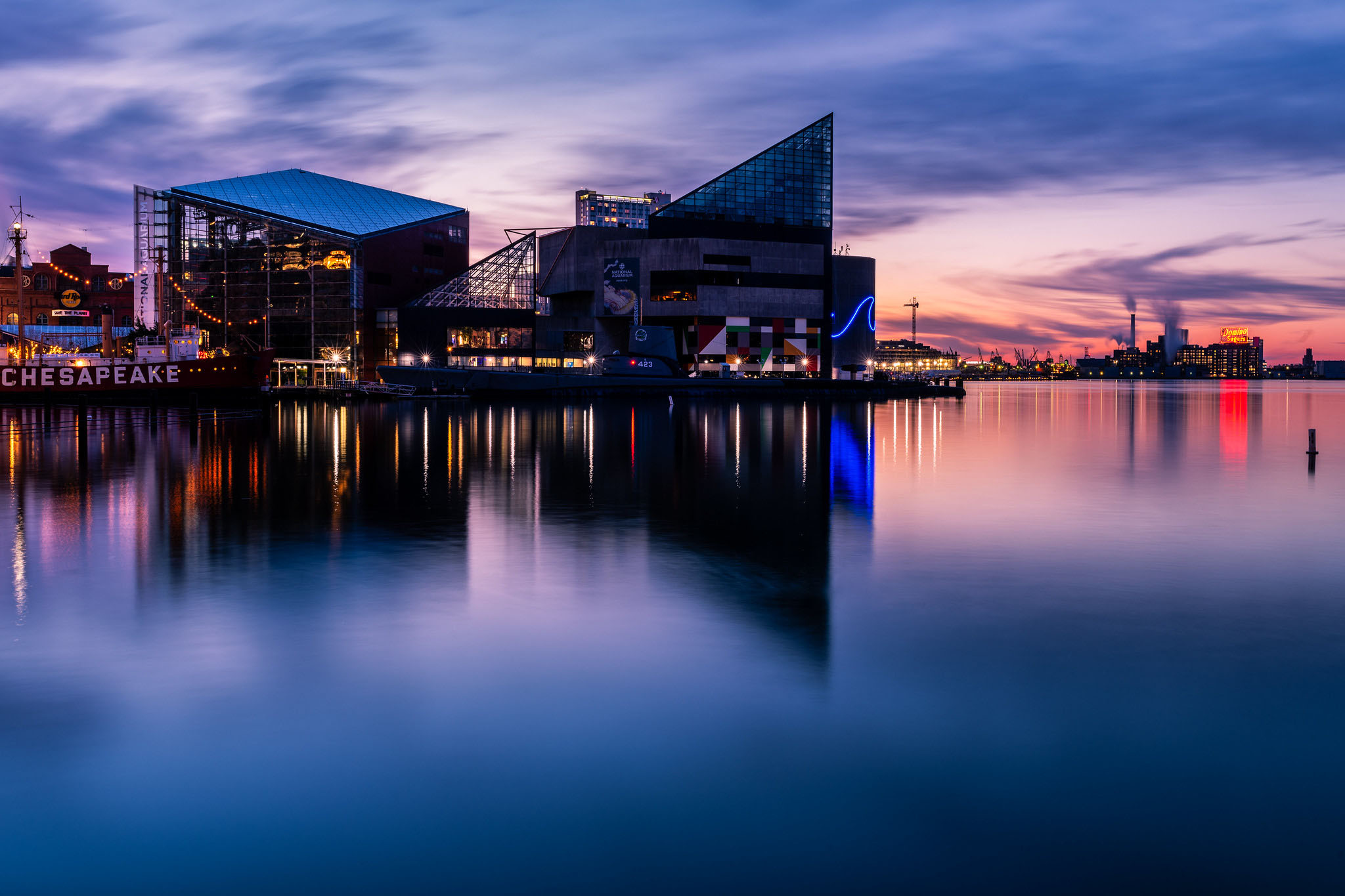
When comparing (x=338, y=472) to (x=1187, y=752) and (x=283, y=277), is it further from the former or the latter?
(x=283, y=277)

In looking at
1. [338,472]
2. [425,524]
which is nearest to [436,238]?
[338,472]

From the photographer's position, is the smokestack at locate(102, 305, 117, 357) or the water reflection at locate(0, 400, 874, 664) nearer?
the water reflection at locate(0, 400, 874, 664)

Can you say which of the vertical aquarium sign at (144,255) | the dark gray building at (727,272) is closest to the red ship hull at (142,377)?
the vertical aquarium sign at (144,255)

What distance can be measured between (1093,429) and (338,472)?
41.9 m

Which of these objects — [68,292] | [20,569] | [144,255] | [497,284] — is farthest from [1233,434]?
[68,292]

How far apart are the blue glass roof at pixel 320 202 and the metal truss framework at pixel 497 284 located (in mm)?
9943

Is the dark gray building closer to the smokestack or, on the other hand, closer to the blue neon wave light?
the blue neon wave light

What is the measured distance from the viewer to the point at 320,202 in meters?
115

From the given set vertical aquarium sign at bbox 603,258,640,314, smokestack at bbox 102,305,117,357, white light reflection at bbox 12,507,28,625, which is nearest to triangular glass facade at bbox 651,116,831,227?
vertical aquarium sign at bbox 603,258,640,314

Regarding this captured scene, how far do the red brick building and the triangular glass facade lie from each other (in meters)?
101

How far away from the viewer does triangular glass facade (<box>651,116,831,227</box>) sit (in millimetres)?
128375

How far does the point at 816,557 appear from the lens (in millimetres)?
16344

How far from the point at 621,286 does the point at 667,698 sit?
4553 inches

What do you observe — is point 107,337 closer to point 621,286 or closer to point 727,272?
point 621,286
